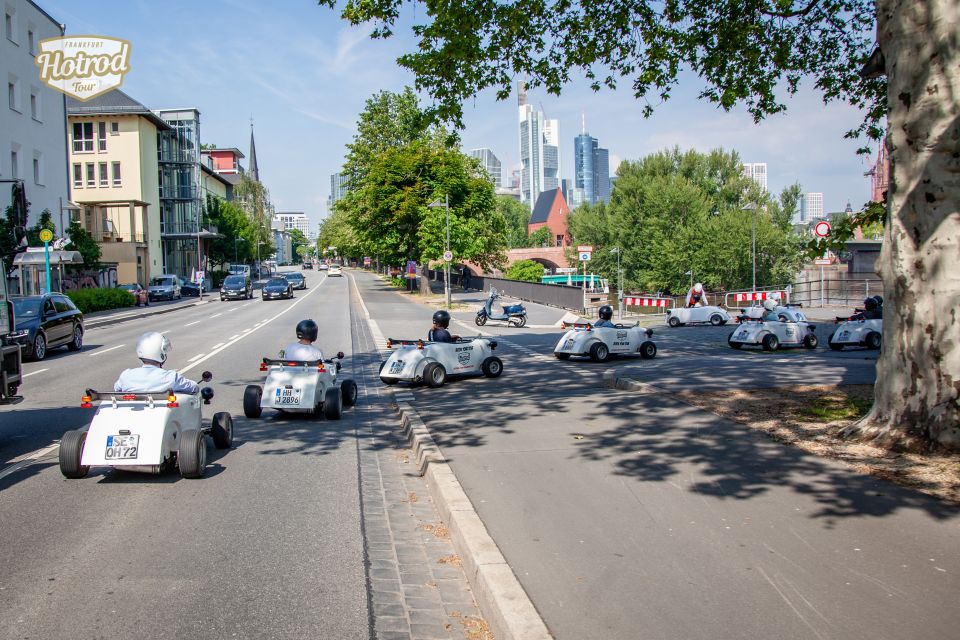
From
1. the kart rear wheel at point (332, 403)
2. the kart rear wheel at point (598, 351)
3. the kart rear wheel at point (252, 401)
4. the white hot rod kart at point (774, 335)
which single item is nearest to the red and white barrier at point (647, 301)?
the white hot rod kart at point (774, 335)

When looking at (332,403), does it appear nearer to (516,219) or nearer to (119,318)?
(119,318)

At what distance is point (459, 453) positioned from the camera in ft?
26.5

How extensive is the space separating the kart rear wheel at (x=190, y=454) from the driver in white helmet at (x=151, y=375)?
46 centimetres

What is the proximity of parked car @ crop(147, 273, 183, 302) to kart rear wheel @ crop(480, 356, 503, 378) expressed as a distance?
145 ft

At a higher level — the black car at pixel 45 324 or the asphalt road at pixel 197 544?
the black car at pixel 45 324

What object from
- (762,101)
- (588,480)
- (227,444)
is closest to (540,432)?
(588,480)

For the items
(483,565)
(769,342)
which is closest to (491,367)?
(769,342)

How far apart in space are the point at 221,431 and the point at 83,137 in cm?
6430

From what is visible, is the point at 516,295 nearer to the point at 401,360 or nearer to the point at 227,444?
the point at 401,360

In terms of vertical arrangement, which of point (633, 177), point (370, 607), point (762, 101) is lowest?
point (370, 607)

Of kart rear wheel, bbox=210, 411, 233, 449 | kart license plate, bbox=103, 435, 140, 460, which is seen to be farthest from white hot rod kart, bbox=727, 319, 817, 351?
kart license plate, bbox=103, 435, 140, 460

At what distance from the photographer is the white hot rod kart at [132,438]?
7.04 metres

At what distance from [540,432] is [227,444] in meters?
3.42

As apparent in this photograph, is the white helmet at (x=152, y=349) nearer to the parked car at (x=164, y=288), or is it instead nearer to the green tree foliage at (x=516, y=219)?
the parked car at (x=164, y=288)
